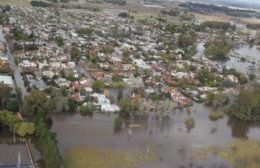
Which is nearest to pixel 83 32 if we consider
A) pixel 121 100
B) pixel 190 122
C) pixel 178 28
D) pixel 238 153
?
pixel 178 28

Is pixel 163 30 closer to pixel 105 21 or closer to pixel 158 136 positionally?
pixel 105 21


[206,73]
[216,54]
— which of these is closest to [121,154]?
[206,73]

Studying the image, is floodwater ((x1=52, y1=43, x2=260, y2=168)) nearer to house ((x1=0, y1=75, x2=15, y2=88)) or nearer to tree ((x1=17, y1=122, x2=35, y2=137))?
tree ((x1=17, y1=122, x2=35, y2=137))

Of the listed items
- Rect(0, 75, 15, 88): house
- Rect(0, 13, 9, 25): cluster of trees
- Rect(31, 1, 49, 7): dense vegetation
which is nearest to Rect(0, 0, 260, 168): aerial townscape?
Rect(0, 75, 15, 88): house

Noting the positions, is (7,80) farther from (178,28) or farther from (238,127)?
(178,28)

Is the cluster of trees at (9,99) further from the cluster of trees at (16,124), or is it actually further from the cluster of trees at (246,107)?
the cluster of trees at (246,107)
